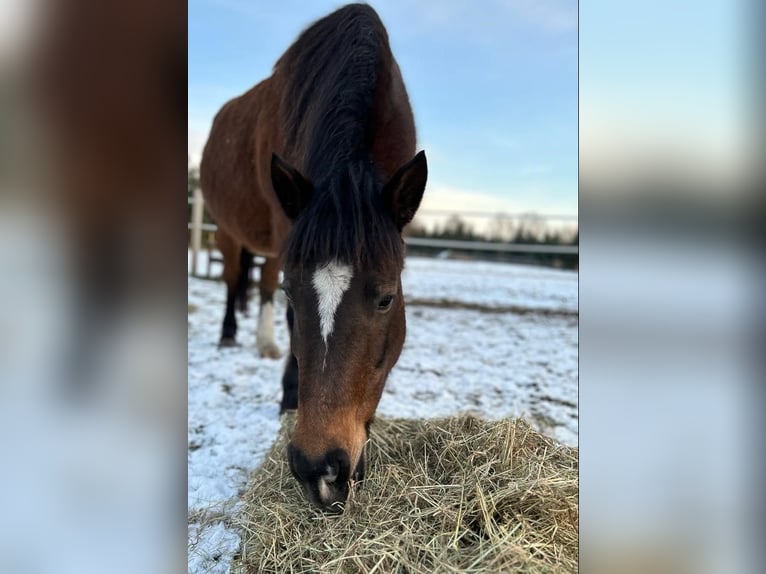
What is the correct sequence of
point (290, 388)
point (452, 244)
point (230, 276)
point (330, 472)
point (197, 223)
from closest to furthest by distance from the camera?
point (330, 472), point (290, 388), point (452, 244), point (230, 276), point (197, 223)

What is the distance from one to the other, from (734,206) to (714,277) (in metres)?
0.15

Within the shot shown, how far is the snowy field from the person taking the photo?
1.55 m

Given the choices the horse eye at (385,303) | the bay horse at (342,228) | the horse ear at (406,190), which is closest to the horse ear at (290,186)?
the bay horse at (342,228)

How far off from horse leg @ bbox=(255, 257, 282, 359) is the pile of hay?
1541 mm

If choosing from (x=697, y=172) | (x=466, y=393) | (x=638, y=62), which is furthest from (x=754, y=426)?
(x=466, y=393)

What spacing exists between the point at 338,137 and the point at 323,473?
93 cm

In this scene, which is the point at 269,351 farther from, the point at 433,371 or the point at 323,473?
the point at 323,473

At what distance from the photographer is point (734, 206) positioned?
0.93 metres

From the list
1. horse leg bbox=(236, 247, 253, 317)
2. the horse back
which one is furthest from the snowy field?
the horse back

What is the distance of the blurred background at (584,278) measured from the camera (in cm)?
92

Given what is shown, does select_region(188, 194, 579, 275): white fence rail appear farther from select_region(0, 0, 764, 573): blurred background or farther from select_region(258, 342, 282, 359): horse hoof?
select_region(258, 342, 282, 359): horse hoof

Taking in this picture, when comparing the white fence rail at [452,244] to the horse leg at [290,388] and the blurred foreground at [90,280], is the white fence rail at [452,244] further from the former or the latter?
the horse leg at [290,388]

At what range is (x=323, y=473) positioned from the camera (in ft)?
3.39

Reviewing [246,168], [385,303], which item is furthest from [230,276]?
[385,303]
